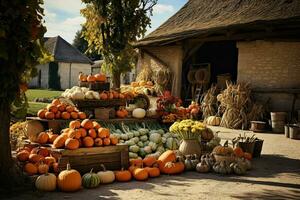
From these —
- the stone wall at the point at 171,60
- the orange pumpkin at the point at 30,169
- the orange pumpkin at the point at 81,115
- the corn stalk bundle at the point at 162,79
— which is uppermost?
the stone wall at the point at 171,60

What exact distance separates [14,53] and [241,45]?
11624 mm

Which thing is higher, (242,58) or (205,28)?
(205,28)

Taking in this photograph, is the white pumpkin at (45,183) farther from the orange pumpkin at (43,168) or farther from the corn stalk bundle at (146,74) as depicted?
the corn stalk bundle at (146,74)

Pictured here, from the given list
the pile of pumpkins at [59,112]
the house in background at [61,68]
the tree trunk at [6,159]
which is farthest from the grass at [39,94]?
the tree trunk at [6,159]

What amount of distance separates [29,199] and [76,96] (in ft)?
12.6

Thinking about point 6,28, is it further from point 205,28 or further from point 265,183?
point 205,28

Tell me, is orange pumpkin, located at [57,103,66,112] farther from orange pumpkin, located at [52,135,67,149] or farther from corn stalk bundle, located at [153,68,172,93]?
corn stalk bundle, located at [153,68,172,93]

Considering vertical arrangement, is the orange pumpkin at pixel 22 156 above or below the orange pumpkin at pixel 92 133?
below

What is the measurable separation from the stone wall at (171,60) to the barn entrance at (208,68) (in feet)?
1.91

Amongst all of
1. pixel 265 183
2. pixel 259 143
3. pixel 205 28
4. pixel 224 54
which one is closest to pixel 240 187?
pixel 265 183

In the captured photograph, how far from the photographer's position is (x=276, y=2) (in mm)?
15945

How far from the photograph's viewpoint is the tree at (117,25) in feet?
54.1

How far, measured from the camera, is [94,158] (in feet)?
21.2

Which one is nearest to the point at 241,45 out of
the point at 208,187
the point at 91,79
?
the point at 91,79
